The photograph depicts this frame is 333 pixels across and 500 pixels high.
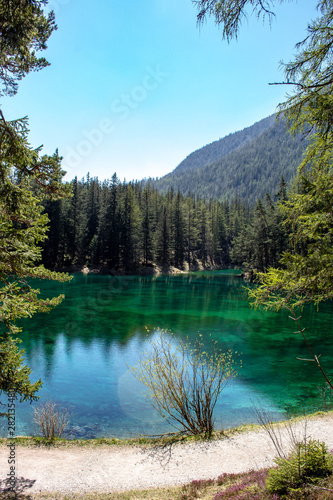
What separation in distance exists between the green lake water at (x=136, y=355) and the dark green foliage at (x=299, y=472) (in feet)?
23.8

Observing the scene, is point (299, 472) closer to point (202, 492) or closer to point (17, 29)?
point (202, 492)

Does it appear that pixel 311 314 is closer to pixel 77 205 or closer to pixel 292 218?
pixel 292 218

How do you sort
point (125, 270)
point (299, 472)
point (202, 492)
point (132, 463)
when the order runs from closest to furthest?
point (299, 472) → point (202, 492) → point (132, 463) → point (125, 270)

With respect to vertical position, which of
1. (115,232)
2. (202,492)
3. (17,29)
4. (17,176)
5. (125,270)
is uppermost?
(115,232)

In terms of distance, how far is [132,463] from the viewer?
8055 millimetres

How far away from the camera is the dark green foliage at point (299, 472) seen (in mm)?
4379

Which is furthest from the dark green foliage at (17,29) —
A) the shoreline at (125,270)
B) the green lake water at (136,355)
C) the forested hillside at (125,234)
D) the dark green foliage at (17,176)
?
the shoreline at (125,270)

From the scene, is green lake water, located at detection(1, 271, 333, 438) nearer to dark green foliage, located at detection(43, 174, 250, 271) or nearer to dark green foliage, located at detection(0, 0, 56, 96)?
dark green foliage, located at detection(0, 0, 56, 96)

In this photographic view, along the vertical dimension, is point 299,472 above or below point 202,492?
above

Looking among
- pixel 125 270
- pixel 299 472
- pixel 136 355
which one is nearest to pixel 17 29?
pixel 299 472

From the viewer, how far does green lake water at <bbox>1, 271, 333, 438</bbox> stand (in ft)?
40.2

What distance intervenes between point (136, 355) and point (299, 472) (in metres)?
Answer: 15.0

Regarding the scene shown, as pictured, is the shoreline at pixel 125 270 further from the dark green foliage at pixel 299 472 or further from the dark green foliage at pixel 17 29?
the dark green foliage at pixel 299 472

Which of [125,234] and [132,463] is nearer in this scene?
[132,463]
